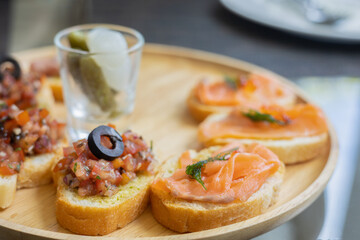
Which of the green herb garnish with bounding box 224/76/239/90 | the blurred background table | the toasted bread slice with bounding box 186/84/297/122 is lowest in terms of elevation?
the blurred background table

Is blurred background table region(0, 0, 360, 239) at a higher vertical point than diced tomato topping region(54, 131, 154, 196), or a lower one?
lower

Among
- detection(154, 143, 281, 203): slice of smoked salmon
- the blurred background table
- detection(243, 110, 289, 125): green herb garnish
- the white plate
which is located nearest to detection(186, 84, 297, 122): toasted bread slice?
detection(243, 110, 289, 125): green herb garnish

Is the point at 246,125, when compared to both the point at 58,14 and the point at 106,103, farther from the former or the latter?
the point at 58,14

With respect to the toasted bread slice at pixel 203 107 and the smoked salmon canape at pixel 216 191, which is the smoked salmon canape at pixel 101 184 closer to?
the smoked salmon canape at pixel 216 191

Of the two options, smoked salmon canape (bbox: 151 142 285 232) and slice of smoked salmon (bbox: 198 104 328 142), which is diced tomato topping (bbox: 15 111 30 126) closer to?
smoked salmon canape (bbox: 151 142 285 232)

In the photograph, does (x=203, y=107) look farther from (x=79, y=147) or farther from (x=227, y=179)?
(x=79, y=147)

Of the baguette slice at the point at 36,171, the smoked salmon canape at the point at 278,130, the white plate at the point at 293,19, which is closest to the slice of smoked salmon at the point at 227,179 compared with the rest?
the smoked salmon canape at the point at 278,130

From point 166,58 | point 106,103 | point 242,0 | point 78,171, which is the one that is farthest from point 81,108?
point 242,0
